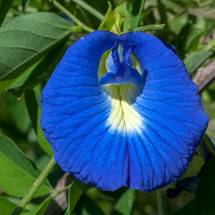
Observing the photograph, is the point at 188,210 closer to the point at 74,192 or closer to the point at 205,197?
the point at 205,197

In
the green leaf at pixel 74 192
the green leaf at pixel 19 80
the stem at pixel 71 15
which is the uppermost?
the stem at pixel 71 15

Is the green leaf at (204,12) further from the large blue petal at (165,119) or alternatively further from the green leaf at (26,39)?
the large blue petal at (165,119)

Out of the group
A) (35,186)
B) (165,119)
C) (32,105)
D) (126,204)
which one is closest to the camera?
(165,119)

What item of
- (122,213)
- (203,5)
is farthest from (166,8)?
(122,213)

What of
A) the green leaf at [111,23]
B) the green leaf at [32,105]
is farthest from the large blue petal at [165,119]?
the green leaf at [32,105]

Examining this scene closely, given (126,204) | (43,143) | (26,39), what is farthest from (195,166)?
(26,39)

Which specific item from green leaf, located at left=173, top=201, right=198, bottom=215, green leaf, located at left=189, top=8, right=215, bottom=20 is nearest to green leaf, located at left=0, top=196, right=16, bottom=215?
green leaf, located at left=173, top=201, right=198, bottom=215
